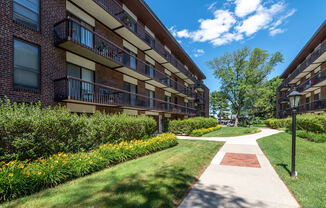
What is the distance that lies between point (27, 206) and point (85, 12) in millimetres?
10856

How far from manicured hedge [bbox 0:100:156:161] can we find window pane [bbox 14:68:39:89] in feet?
4.76

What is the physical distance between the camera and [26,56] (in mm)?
7406

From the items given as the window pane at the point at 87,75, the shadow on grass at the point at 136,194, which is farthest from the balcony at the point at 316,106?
the window pane at the point at 87,75

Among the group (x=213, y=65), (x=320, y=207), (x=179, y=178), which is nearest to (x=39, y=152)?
(x=179, y=178)

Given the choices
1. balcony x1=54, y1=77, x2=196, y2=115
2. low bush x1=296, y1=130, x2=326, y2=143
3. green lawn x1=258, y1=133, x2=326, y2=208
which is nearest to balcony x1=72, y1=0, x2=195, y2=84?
balcony x1=54, y1=77, x2=196, y2=115

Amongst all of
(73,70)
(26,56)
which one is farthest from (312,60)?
(26,56)

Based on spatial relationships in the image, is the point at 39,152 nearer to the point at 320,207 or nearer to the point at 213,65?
the point at 320,207

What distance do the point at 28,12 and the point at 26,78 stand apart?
308 cm

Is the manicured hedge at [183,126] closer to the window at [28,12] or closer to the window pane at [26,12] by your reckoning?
the window at [28,12]

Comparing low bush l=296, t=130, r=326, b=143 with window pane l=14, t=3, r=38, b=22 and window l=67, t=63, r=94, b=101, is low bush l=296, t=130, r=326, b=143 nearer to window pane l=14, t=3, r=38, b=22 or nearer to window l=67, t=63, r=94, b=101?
window l=67, t=63, r=94, b=101

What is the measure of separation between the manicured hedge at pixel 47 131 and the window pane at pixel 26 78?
4.76ft

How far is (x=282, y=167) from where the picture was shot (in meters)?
5.98

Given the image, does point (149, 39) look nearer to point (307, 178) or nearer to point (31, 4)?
point (31, 4)

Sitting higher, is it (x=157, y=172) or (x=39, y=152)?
(x=39, y=152)
